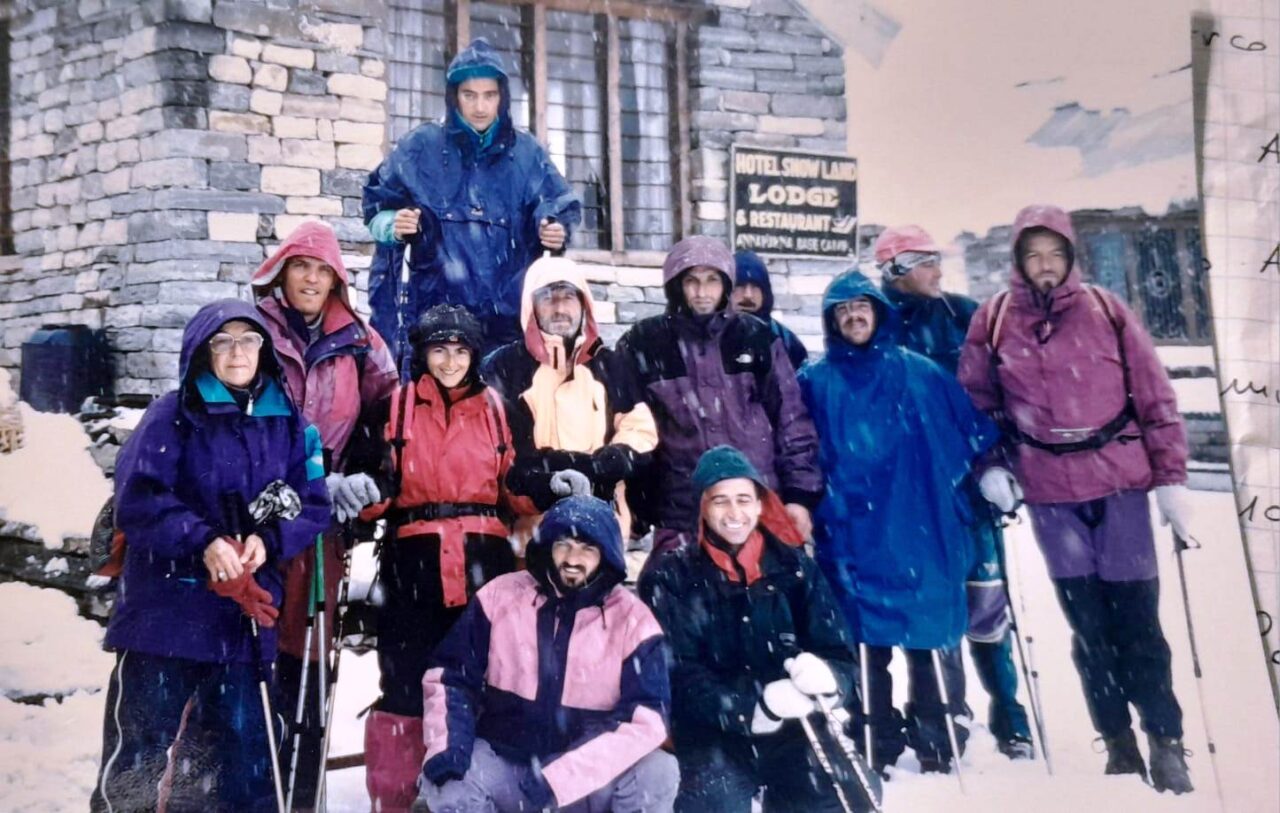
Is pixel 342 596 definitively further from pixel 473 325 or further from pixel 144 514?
pixel 473 325

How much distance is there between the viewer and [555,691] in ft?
5.93

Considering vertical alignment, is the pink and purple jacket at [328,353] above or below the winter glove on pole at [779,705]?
above

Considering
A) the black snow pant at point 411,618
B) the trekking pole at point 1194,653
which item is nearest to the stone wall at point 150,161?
the black snow pant at point 411,618

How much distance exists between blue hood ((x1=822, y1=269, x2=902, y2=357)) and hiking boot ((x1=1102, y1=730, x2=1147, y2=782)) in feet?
3.26

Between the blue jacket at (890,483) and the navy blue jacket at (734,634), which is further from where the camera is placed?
the blue jacket at (890,483)

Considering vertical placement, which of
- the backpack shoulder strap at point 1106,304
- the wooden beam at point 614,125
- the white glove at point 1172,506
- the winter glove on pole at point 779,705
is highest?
the wooden beam at point 614,125

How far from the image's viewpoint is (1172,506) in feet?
7.50

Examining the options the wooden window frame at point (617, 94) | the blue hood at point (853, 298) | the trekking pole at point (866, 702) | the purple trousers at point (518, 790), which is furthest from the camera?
the wooden window frame at point (617, 94)

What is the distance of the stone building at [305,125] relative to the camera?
6.70 feet

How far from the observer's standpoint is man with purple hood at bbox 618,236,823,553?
212 centimetres

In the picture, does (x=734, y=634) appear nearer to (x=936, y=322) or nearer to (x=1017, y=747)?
(x=1017, y=747)

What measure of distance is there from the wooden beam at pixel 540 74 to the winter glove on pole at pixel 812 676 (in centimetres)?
132

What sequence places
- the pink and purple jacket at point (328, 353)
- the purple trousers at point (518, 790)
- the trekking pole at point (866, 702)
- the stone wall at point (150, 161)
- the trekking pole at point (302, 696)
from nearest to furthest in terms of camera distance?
the purple trousers at point (518, 790) → the trekking pole at point (302, 696) → the pink and purple jacket at point (328, 353) → the stone wall at point (150, 161) → the trekking pole at point (866, 702)

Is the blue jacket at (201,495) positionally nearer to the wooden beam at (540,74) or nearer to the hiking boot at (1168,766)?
the wooden beam at (540,74)
